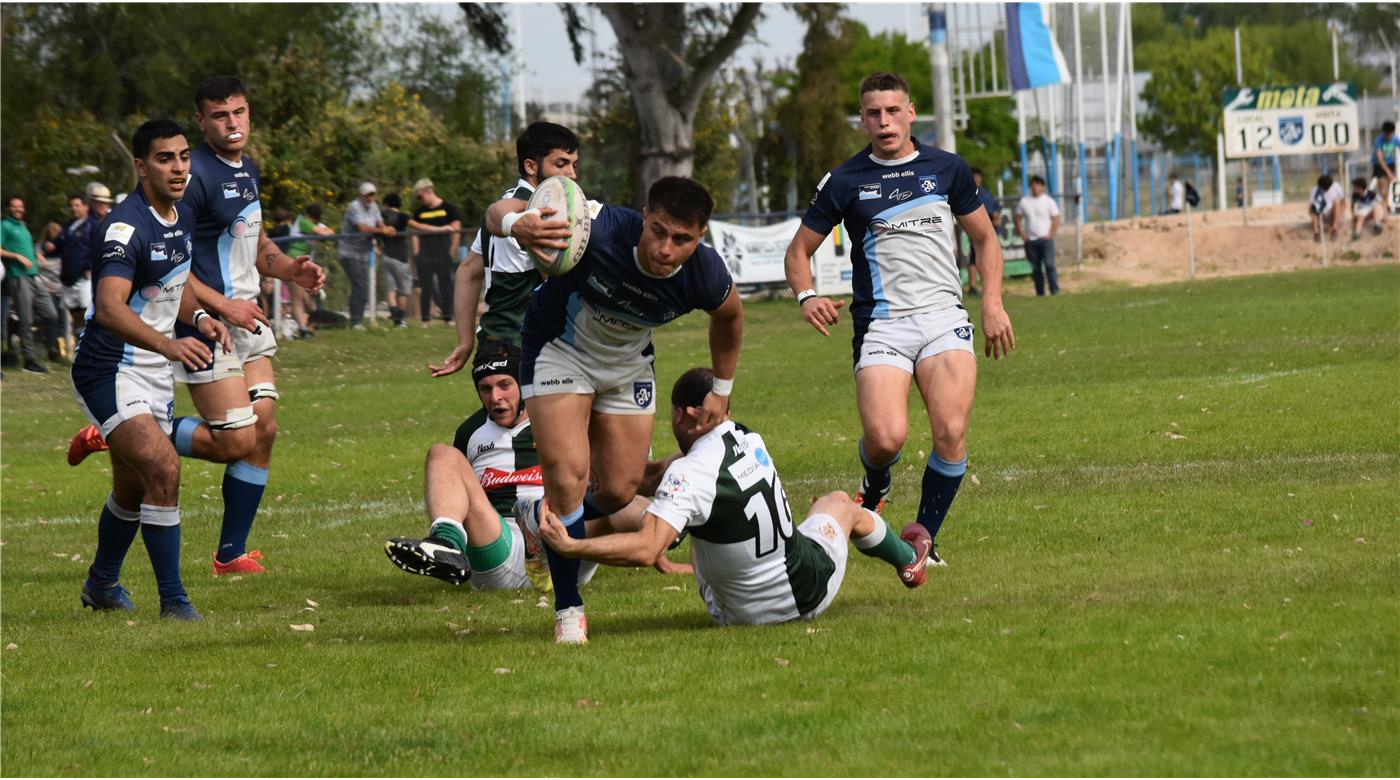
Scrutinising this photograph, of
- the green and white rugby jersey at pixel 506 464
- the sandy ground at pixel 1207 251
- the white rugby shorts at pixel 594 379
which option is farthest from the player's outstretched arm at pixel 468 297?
the sandy ground at pixel 1207 251

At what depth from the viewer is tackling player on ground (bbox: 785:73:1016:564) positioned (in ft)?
30.2

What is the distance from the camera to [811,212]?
374 inches

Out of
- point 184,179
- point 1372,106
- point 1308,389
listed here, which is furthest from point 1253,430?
point 1372,106

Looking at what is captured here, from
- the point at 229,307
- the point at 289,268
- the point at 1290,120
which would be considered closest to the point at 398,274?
the point at 289,268

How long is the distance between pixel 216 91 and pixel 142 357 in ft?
5.10

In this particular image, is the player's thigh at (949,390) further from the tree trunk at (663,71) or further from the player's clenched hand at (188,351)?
the tree trunk at (663,71)

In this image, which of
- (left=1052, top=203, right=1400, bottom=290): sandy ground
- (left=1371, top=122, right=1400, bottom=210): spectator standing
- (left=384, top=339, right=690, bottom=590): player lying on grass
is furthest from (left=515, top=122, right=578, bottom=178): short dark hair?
(left=1371, top=122, right=1400, bottom=210): spectator standing

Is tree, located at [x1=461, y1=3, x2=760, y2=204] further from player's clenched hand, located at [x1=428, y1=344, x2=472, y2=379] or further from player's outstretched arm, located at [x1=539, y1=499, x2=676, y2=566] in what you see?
player's outstretched arm, located at [x1=539, y1=499, x2=676, y2=566]

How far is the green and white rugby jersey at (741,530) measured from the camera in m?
7.25

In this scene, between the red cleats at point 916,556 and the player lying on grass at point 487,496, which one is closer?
the red cleats at point 916,556

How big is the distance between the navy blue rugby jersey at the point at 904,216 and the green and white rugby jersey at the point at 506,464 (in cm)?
193

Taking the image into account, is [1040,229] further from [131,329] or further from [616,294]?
[616,294]

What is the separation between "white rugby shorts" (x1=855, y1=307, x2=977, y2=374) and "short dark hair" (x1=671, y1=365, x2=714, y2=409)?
78.9 inches

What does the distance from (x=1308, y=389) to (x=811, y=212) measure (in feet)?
23.2
